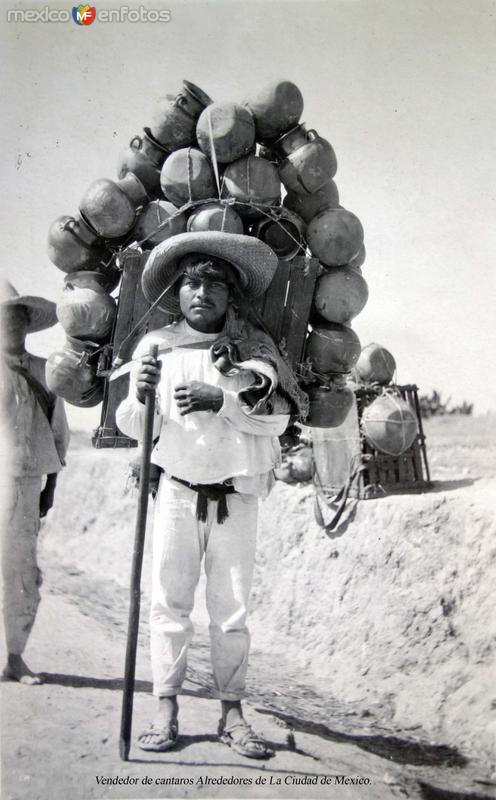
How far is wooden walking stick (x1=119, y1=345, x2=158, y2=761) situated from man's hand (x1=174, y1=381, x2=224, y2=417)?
0.37ft

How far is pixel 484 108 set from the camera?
11.7 ft

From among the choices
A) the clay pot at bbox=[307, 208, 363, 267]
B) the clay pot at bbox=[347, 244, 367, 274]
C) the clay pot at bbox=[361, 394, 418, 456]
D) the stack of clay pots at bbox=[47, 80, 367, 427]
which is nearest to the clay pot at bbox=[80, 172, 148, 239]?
the stack of clay pots at bbox=[47, 80, 367, 427]

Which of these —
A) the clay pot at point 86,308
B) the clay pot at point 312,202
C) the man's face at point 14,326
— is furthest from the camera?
the man's face at point 14,326

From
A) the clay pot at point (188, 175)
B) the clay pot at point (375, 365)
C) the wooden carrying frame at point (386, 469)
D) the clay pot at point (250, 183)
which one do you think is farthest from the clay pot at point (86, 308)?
the clay pot at point (375, 365)

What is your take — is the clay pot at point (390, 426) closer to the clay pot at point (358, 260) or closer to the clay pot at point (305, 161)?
the clay pot at point (358, 260)

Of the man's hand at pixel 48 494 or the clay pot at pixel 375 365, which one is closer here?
the man's hand at pixel 48 494

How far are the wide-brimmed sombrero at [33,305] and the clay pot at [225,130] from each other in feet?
4.69

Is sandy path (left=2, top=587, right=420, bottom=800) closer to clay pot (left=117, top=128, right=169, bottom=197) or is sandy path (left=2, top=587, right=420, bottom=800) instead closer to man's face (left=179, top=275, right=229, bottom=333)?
man's face (left=179, top=275, right=229, bottom=333)

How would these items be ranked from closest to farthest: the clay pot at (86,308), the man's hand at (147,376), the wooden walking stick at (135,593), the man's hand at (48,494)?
the wooden walking stick at (135,593) < the man's hand at (147,376) < the clay pot at (86,308) < the man's hand at (48,494)

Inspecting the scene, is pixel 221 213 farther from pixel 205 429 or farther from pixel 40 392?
pixel 40 392

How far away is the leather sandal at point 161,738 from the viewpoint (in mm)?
2482

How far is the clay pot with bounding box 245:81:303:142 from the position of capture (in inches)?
115

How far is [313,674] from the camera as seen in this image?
5.49 m

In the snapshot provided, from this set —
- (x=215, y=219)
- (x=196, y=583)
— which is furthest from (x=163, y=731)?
(x=215, y=219)
